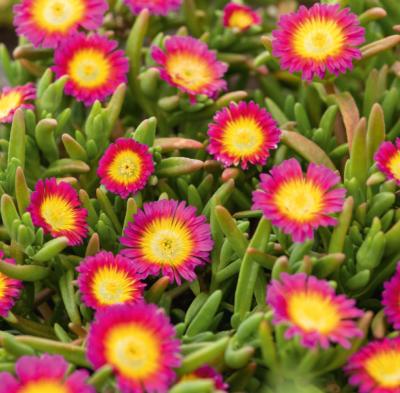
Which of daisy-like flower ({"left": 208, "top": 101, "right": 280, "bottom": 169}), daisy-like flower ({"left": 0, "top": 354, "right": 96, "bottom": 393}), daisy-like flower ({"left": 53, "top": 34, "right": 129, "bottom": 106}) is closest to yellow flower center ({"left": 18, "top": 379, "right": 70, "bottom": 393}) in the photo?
daisy-like flower ({"left": 0, "top": 354, "right": 96, "bottom": 393})

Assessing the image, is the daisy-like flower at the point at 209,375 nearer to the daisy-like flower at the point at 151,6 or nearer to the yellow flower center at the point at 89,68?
the yellow flower center at the point at 89,68

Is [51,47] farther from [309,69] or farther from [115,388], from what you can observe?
[115,388]

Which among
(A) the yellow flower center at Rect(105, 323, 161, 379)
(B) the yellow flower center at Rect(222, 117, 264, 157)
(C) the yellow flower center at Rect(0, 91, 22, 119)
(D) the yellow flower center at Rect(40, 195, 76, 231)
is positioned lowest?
(A) the yellow flower center at Rect(105, 323, 161, 379)

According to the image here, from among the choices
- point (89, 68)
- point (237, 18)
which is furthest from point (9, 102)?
point (237, 18)

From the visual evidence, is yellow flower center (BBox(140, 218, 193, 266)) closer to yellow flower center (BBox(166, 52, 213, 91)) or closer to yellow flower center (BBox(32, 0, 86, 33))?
yellow flower center (BBox(166, 52, 213, 91))

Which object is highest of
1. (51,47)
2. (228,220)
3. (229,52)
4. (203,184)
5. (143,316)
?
(229,52)

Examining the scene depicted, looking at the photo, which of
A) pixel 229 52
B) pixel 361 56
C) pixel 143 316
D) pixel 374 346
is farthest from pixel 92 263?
pixel 229 52
